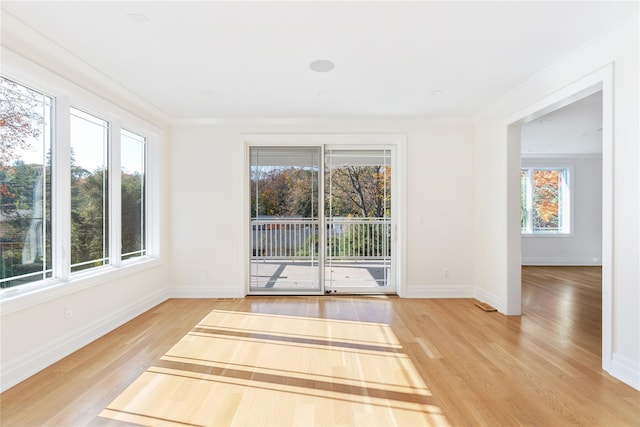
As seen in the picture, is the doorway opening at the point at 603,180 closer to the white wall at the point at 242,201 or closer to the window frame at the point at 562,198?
the white wall at the point at 242,201

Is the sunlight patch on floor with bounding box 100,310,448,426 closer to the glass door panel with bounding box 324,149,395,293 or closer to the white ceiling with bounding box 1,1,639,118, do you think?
the glass door panel with bounding box 324,149,395,293

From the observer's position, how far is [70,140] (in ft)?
9.66

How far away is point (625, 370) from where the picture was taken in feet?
7.54

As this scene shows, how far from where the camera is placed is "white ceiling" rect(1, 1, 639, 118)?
214 centimetres

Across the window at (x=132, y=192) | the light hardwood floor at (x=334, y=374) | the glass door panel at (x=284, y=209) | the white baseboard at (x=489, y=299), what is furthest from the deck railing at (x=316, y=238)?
the window at (x=132, y=192)

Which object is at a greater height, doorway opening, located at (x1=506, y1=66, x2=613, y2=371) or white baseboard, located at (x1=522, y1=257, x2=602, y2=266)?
doorway opening, located at (x1=506, y1=66, x2=613, y2=371)

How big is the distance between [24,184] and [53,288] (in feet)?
2.78

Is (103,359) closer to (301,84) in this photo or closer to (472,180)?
(301,84)

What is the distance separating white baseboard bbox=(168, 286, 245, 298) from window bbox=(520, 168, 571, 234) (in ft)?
22.0

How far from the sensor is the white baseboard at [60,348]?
88.9 inches

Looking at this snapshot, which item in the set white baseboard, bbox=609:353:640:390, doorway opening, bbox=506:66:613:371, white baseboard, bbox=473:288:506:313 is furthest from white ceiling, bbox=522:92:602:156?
white baseboard, bbox=609:353:640:390

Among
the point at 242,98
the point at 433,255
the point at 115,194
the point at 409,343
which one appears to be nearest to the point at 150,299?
the point at 115,194

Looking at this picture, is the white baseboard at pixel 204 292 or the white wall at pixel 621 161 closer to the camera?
→ the white wall at pixel 621 161

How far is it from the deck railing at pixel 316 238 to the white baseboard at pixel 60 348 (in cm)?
179
